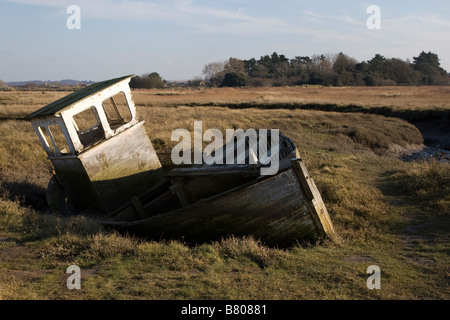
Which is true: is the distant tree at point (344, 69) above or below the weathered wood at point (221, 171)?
above

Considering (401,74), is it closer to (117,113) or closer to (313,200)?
(117,113)

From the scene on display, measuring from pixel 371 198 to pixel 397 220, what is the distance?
1273 millimetres

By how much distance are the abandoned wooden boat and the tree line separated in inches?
2458

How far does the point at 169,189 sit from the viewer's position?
778 centimetres

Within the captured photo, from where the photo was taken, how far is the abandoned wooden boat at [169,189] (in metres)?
6.61

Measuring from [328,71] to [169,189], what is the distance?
7221cm

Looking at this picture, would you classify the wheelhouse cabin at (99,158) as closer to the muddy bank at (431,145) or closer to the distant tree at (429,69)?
the muddy bank at (431,145)

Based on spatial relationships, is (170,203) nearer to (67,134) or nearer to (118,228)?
(118,228)

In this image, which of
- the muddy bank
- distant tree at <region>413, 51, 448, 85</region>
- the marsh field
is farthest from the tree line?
the marsh field

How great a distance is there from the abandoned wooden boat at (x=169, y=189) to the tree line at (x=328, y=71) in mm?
62428

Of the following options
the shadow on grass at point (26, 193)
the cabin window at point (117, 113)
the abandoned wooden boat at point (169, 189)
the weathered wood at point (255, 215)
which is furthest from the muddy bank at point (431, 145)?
the shadow on grass at point (26, 193)

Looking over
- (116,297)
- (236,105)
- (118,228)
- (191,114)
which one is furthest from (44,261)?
(236,105)

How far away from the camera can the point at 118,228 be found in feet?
25.1

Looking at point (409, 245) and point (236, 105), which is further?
point (236, 105)
